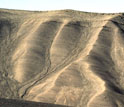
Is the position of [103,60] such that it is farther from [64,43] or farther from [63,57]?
[64,43]

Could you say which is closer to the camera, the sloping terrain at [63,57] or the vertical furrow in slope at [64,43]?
the sloping terrain at [63,57]

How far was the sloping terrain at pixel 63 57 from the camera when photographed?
6175 centimetres

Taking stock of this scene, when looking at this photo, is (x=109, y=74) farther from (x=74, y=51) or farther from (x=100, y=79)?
(x=74, y=51)

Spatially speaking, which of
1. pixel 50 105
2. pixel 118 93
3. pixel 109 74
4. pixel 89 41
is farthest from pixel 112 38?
pixel 50 105

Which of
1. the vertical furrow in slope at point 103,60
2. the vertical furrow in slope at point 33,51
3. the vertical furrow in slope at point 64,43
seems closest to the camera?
the vertical furrow in slope at point 103,60

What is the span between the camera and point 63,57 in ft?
241

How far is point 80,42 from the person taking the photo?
7875cm

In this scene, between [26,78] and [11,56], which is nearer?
[26,78]

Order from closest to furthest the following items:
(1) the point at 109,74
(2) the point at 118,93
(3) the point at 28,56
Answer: (2) the point at 118,93 < (1) the point at 109,74 < (3) the point at 28,56

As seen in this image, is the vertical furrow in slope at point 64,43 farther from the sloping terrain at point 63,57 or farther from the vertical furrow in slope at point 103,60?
the vertical furrow in slope at point 103,60

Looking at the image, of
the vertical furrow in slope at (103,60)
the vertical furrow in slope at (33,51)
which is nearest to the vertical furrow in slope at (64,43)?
the vertical furrow in slope at (33,51)

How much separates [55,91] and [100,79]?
7.36 m

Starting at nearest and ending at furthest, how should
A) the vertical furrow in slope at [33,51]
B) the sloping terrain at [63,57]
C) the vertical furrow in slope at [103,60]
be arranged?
the vertical furrow in slope at [103,60], the sloping terrain at [63,57], the vertical furrow in slope at [33,51]

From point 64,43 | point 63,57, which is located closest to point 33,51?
point 63,57
